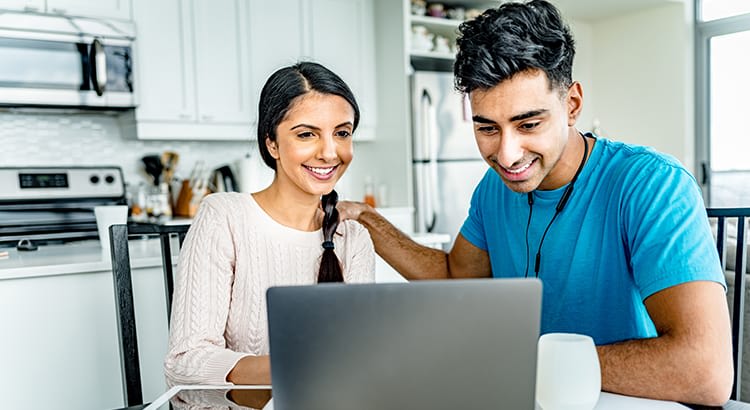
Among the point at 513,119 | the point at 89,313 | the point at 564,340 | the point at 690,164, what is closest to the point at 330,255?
the point at 513,119


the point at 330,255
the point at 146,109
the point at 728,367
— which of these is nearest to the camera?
the point at 728,367

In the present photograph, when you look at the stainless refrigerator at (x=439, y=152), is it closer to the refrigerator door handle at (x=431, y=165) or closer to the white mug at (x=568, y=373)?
the refrigerator door handle at (x=431, y=165)

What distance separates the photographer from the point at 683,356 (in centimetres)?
100

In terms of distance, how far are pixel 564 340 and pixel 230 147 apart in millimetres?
3172

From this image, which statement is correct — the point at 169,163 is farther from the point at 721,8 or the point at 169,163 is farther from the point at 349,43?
the point at 721,8

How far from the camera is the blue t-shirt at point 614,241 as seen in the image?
1110 mm

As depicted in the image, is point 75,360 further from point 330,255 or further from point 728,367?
point 728,367

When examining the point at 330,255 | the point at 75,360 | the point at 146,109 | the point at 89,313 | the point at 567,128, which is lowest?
the point at 75,360

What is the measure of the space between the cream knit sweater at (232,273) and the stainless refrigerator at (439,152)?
2.30m

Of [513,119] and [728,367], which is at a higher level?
[513,119]

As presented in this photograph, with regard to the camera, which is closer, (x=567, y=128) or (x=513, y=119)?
(x=513, y=119)

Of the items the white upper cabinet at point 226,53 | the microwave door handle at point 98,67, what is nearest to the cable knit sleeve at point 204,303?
the microwave door handle at point 98,67

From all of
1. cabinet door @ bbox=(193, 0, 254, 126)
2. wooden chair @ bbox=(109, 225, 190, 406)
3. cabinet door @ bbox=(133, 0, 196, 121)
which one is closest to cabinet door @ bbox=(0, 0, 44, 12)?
cabinet door @ bbox=(133, 0, 196, 121)

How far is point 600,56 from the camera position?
5.17m
